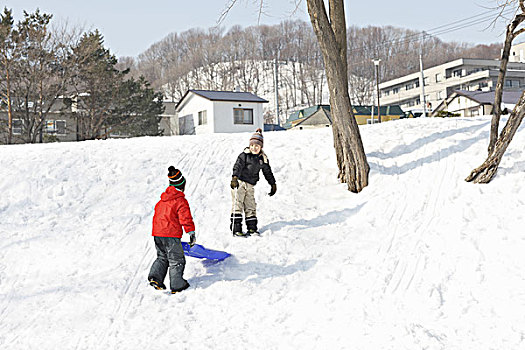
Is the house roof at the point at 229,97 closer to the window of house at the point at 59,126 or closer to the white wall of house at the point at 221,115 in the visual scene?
the white wall of house at the point at 221,115

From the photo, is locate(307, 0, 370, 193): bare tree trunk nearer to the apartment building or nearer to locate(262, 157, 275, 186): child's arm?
locate(262, 157, 275, 186): child's arm

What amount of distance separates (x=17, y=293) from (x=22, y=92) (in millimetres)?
26179

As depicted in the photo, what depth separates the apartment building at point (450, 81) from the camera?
5834 centimetres

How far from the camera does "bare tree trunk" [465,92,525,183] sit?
737 cm

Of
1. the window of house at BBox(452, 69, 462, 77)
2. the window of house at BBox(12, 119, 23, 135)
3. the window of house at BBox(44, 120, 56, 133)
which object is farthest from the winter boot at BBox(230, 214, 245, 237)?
the window of house at BBox(452, 69, 462, 77)

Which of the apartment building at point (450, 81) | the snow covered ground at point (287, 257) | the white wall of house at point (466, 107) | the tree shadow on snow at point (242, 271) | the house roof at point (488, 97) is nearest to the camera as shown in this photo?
the snow covered ground at point (287, 257)

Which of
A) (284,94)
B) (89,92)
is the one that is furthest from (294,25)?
(89,92)

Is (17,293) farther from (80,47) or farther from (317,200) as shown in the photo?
(80,47)

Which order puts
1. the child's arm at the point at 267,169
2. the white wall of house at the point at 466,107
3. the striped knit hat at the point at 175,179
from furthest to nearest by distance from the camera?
the white wall of house at the point at 466,107, the child's arm at the point at 267,169, the striped knit hat at the point at 175,179

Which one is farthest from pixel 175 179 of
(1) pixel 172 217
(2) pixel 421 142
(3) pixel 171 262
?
(2) pixel 421 142

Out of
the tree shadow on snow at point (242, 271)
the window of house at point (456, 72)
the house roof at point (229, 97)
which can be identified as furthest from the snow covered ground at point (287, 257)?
the window of house at point (456, 72)

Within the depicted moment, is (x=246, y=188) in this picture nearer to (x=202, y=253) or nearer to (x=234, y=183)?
(x=234, y=183)

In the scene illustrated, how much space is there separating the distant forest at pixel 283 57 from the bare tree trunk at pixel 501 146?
69018 mm

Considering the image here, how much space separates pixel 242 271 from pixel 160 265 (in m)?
1.07
